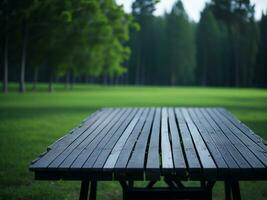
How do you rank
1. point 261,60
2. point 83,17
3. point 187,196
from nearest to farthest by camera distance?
point 187,196, point 83,17, point 261,60

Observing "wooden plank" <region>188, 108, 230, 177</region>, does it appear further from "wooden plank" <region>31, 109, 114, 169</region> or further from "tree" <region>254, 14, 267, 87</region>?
"tree" <region>254, 14, 267, 87</region>

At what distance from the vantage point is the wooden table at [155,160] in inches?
124

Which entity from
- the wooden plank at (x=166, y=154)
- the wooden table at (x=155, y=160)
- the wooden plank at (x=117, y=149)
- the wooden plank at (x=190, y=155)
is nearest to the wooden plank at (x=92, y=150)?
the wooden table at (x=155, y=160)

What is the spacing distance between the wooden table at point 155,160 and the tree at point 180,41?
6714 cm

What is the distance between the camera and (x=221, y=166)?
3.18m

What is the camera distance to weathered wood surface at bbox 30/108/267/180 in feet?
10.3

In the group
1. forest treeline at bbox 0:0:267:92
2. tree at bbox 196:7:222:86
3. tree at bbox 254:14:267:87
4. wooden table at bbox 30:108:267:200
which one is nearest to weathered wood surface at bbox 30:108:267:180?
wooden table at bbox 30:108:267:200

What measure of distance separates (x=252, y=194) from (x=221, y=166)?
9.54ft

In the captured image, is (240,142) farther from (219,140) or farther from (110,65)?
(110,65)

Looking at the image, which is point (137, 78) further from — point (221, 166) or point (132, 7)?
point (221, 166)

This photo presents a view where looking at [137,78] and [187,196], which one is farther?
[137,78]

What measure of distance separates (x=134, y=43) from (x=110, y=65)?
33728 mm

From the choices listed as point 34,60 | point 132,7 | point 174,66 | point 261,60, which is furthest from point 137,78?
point 34,60

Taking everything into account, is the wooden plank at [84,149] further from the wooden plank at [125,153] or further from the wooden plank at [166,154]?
the wooden plank at [166,154]
